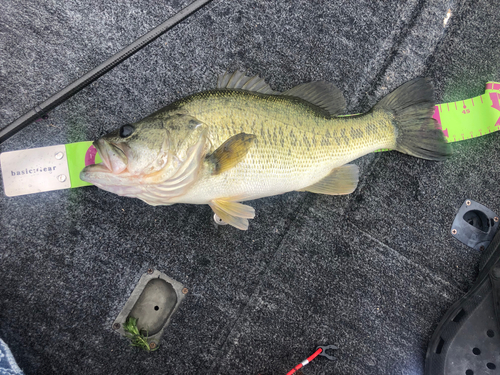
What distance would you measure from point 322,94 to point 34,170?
1.37 meters

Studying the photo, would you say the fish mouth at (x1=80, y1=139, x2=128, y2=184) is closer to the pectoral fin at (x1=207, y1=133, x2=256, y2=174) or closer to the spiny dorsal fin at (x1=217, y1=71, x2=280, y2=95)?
the pectoral fin at (x1=207, y1=133, x2=256, y2=174)

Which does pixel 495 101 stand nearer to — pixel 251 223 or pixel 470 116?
pixel 470 116

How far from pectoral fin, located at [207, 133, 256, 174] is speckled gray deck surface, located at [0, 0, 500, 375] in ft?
1.46

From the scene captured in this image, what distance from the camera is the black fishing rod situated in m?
1.43

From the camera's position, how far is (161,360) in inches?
54.9

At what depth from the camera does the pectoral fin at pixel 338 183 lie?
52.6 inches

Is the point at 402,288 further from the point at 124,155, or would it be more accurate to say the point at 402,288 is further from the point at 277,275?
the point at 124,155

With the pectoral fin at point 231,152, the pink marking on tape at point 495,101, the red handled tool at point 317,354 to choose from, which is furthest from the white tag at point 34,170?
the pink marking on tape at point 495,101

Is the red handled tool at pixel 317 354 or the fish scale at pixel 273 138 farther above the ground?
the fish scale at pixel 273 138

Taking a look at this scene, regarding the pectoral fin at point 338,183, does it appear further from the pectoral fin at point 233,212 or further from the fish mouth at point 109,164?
the fish mouth at point 109,164

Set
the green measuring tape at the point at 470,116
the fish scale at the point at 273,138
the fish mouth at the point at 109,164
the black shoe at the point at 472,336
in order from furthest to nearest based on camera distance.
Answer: the green measuring tape at the point at 470,116 → the black shoe at the point at 472,336 → the fish scale at the point at 273,138 → the fish mouth at the point at 109,164

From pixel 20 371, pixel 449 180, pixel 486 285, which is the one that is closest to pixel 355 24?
pixel 449 180

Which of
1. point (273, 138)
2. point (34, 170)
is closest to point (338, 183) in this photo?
point (273, 138)

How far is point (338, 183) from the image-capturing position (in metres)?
→ 1.34
